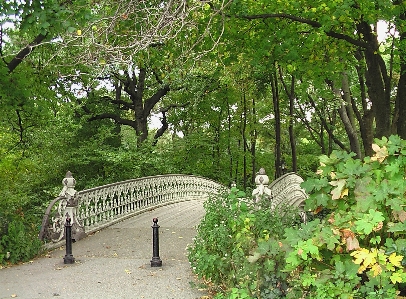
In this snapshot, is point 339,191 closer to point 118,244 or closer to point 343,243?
point 343,243

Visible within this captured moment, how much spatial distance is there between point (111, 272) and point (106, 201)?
588cm

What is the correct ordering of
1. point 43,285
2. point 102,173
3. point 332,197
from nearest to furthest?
point 332,197 → point 43,285 → point 102,173

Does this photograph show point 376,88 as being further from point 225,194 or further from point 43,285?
point 43,285

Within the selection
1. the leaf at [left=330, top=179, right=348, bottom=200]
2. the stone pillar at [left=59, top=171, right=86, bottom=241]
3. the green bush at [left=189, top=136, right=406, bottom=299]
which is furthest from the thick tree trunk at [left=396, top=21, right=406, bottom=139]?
the stone pillar at [left=59, top=171, right=86, bottom=241]

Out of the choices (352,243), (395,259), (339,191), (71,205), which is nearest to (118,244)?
(71,205)

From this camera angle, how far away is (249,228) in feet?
19.7

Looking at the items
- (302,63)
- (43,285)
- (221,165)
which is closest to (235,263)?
(43,285)

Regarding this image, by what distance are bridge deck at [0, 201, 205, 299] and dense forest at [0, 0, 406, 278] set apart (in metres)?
1.53

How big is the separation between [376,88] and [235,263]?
7781 mm

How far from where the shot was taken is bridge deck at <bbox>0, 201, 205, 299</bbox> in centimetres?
675

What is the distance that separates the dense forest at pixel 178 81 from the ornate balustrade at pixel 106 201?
652 mm

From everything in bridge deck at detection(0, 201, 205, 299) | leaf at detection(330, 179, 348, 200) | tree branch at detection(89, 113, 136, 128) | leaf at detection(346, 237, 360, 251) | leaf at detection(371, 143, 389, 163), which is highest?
tree branch at detection(89, 113, 136, 128)

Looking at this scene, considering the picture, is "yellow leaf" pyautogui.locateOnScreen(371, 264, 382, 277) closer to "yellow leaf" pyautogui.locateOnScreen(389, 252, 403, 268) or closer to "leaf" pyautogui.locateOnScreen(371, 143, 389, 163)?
"yellow leaf" pyautogui.locateOnScreen(389, 252, 403, 268)

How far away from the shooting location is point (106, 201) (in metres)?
13.7
